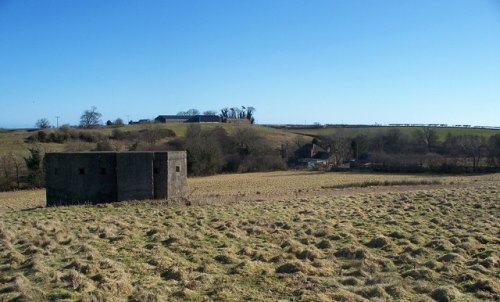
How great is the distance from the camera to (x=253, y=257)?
10961 mm

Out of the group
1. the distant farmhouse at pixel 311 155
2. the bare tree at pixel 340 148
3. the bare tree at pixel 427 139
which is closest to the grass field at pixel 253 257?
the distant farmhouse at pixel 311 155

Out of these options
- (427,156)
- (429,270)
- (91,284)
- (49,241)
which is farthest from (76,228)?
(427,156)

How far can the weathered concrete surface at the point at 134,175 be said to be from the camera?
23938mm

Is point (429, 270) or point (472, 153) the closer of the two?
point (429, 270)

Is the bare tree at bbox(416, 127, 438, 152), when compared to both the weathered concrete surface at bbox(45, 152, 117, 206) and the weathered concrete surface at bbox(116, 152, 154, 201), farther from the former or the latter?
the weathered concrete surface at bbox(45, 152, 117, 206)

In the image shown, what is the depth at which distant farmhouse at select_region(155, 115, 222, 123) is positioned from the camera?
128387mm

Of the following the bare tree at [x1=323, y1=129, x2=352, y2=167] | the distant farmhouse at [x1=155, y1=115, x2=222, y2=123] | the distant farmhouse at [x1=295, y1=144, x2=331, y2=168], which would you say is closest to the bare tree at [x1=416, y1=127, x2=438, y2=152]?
the bare tree at [x1=323, y1=129, x2=352, y2=167]

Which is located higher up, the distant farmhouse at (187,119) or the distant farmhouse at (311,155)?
the distant farmhouse at (187,119)

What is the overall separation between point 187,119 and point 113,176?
11200 centimetres

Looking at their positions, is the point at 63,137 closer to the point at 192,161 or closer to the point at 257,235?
the point at 192,161

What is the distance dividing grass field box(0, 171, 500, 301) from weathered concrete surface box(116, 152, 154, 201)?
5.27 metres

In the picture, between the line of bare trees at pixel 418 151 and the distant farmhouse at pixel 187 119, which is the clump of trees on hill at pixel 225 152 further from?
the distant farmhouse at pixel 187 119

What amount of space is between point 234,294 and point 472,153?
6530 centimetres

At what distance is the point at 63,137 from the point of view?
237ft
